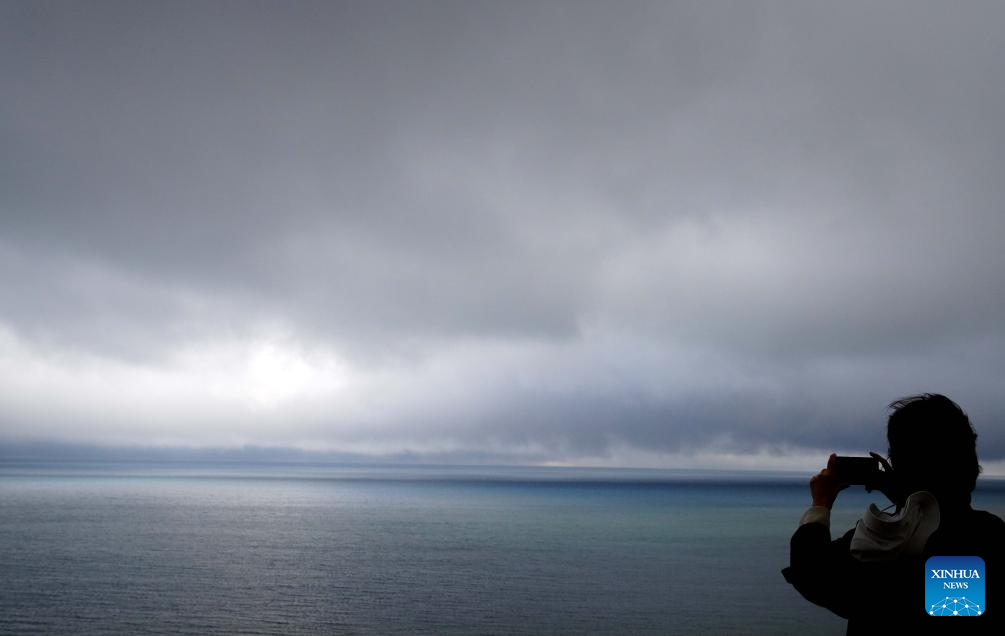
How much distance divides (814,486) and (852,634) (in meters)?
0.80

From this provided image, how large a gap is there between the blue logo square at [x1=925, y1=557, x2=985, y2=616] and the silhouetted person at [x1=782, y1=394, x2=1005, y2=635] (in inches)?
1.3

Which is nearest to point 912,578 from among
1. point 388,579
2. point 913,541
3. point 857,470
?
point 913,541

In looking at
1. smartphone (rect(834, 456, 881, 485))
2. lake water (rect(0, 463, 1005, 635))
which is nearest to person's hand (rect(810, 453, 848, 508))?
smartphone (rect(834, 456, 881, 485))

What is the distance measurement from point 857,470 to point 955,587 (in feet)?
2.29

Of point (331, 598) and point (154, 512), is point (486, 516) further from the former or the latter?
point (331, 598)

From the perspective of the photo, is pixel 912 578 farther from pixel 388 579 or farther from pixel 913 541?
pixel 388 579

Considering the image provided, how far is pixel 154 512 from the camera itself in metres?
168

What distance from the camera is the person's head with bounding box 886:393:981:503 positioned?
3535 mm

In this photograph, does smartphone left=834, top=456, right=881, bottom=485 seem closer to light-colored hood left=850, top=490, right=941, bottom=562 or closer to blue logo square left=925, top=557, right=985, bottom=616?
light-colored hood left=850, top=490, right=941, bottom=562

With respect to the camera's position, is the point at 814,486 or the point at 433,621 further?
the point at 433,621

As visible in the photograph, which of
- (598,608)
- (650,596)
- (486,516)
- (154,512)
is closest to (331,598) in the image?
(598,608)

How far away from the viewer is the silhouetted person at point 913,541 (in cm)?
341

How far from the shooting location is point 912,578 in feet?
11.3

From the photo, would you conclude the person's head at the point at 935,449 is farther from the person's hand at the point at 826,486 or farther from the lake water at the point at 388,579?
the lake water at the point at 388,579
